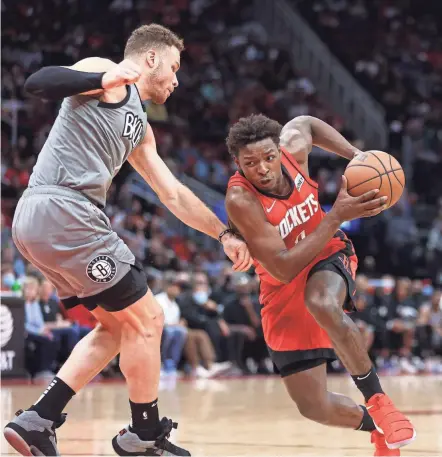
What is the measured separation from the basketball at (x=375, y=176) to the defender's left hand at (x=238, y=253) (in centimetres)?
62

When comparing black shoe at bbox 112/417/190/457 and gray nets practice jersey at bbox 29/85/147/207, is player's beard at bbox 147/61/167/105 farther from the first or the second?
black shoe at bbox 112/417/190/457

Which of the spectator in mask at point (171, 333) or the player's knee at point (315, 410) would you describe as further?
the spectator in mask at point (171, 333)

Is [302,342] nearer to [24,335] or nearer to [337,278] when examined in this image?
[337,278]

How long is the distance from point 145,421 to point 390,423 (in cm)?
120

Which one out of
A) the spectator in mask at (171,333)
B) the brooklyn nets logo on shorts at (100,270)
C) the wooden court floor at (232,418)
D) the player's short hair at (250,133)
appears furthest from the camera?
the spectator in mask at (171,333)

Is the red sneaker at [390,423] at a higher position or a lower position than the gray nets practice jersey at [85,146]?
lower

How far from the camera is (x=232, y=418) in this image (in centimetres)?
777

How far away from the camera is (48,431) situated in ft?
15.0

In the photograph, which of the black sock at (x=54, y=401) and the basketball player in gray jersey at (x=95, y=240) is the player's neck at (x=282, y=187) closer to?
the basketball player in gray jersey at (x=95, y=240)

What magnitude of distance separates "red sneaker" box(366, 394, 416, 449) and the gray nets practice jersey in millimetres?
1717

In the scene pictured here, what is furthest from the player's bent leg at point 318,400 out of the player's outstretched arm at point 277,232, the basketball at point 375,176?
the basketball at point 375,176

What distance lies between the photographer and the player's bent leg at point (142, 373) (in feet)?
14.8

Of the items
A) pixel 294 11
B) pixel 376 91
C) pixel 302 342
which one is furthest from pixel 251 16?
pixel 302 342

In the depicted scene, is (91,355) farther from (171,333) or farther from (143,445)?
(171,333)
